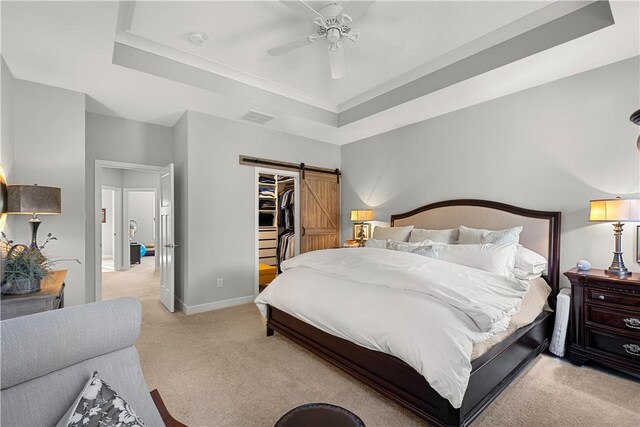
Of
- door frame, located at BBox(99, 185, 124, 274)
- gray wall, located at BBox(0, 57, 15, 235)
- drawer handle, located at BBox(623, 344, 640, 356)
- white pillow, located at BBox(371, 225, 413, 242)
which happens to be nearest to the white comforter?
drawer handle, located at BBox(623, 344, 640, 356)

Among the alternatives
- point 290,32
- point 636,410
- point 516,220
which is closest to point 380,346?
point 636,410

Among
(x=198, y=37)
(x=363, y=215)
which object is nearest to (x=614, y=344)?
(x=363, y=215)

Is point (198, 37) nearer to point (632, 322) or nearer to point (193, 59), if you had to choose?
point (193, 59)

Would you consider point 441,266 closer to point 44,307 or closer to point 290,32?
point 290,32

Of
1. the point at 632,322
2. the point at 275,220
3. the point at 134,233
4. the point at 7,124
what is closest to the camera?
the point at 632,322

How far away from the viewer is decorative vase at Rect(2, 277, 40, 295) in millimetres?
1964

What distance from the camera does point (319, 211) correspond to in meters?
5.59

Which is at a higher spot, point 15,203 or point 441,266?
point 15,203

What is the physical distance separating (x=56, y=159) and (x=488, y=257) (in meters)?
4.54

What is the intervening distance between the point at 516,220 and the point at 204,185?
3984 mm

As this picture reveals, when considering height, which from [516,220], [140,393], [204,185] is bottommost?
[140,393]

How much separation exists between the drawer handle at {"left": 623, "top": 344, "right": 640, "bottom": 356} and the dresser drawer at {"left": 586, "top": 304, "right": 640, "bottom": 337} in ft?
0.39

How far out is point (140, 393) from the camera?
1.12 m

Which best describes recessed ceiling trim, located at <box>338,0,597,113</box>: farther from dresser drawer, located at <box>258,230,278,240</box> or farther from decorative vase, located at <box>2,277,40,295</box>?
decorative vase, located at <box>2,277,40,295</box>
